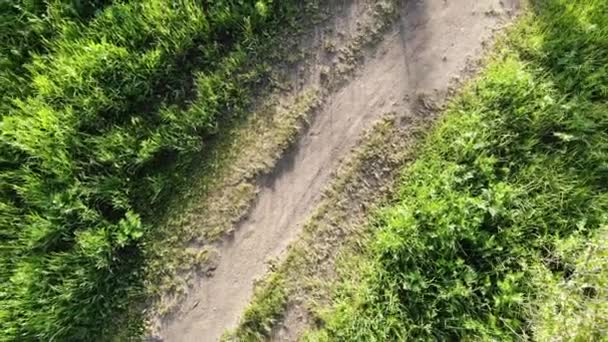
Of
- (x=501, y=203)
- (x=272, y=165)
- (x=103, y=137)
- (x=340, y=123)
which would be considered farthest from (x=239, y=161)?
(x=501, y=203)

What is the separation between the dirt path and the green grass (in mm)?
324

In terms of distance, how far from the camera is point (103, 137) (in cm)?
418

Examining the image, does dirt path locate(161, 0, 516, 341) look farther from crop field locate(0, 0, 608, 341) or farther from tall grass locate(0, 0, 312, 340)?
tall grass locate(0, 0, 312, 340)

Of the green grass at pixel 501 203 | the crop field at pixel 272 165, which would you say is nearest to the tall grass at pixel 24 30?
the crop field at pixel 272 165

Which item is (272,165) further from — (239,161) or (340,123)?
(340,123)

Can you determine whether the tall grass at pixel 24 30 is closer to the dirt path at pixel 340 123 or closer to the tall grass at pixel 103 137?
the tall grass at pixel 103 137

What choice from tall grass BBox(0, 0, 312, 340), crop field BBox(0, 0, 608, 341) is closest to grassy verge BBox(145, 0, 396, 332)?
crop field BBox(0, 0, 608, 341)

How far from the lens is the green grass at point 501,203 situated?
3.87m

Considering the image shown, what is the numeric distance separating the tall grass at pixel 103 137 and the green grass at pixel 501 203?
1.77 metres

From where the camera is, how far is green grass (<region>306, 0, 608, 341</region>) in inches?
152

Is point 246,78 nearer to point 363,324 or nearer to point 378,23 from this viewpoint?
point 378,23

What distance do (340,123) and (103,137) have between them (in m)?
2.05

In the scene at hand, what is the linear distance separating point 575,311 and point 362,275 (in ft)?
5.25

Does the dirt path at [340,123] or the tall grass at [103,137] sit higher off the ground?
the tall grass at [103,137]
